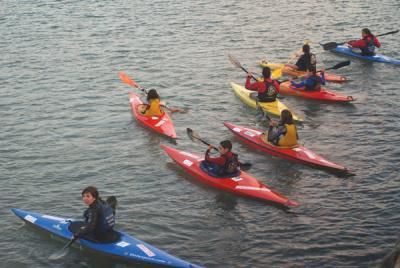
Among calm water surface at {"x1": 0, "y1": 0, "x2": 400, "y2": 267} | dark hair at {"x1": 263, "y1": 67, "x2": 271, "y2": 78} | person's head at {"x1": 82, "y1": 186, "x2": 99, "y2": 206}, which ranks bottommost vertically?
calm water surface at {"x1": 0, "y1": 0, "x2": 400, "y2": 267}

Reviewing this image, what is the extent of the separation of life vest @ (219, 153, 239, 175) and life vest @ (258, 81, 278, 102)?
531 centimetres

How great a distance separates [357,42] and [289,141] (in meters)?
10.4

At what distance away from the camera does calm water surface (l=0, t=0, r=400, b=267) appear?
12.7m

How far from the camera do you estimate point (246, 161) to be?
16.5 metres

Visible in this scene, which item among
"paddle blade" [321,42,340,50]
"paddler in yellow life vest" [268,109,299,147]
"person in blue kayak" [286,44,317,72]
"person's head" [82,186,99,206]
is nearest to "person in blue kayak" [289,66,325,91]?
"person in blue kayak" [286,44,317,72]

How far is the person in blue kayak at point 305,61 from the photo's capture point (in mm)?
21769

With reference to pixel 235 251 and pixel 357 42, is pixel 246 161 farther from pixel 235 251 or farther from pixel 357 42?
pixel 357 42

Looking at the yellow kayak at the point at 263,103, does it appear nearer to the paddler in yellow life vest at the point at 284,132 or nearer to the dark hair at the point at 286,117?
the paddler in yellow life vest at the point at 284,132

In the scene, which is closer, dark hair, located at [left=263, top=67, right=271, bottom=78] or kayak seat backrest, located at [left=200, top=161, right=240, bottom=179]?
kayak seat backrest, located at [left=200, top=161, right=240, bottom=179]

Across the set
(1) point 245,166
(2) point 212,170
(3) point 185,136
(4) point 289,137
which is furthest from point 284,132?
(3) point 185,136

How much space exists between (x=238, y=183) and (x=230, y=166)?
0.44 meters

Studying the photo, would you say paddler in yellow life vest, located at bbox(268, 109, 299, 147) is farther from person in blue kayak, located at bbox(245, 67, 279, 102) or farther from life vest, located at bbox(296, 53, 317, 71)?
life vest, located at bbox(296, 53, 317, 71)

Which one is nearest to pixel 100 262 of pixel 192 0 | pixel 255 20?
pixel 255 20

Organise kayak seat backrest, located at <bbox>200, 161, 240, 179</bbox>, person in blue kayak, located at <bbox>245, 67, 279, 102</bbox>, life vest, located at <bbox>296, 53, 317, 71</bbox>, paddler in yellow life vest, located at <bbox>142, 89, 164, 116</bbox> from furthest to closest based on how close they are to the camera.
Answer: life vest, located at <bbox>296, 53, 317, 71</bbox> → person in blue kayak, located at <bbox>245, 67, 279, 102</bbox> → paddler in yellow life vest, located at <bbox>142, 89, 164, 116</bbox> → kayak seat backrest, located at <bbox>200, 161, 240, 179</bbox>
